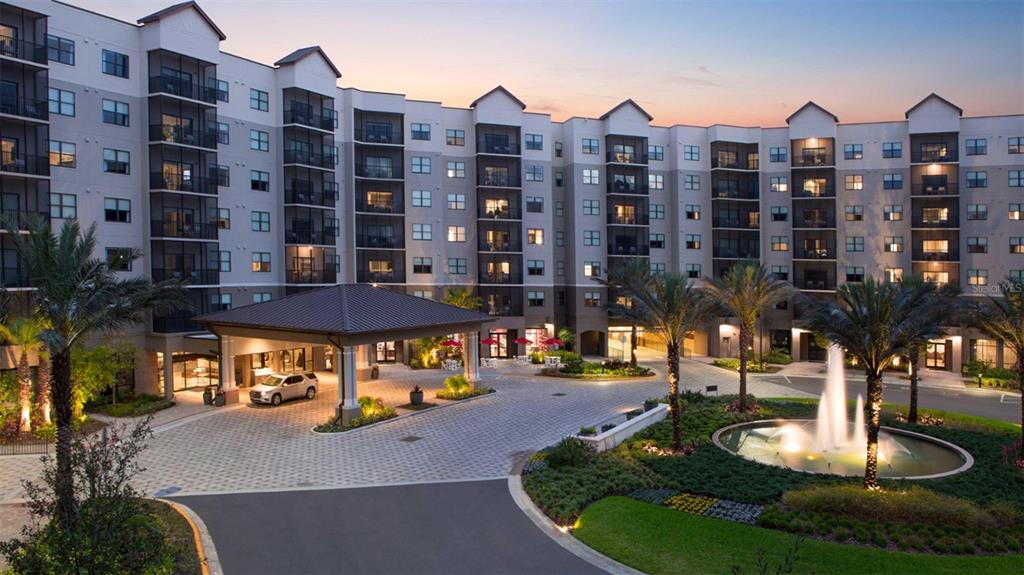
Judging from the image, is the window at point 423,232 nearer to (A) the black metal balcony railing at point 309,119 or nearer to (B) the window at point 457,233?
(B) the window at point 457,233

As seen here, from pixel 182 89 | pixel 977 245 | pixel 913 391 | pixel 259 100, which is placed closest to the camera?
pixel 913 391

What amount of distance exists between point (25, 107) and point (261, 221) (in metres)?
15.2

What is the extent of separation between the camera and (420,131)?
5456 centimetres

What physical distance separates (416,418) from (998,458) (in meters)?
23.1

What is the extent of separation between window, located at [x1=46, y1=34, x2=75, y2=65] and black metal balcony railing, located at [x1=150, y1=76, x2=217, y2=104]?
13.2 feet

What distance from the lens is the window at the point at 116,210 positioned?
37.5 m

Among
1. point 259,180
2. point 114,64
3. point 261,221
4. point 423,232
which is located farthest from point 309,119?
point 114,64

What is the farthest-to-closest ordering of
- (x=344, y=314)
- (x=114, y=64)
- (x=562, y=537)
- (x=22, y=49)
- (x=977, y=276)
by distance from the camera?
(x=977, y=276) → (x=114, y=64) → (x=22, y=49) → (x=344, y=314) → (x=562, y=537)

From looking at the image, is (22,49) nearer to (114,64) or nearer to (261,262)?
(114,64)

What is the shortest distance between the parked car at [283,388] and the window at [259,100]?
20111mm

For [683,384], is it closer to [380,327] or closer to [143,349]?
[380,327]

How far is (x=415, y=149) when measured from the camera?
179 feet

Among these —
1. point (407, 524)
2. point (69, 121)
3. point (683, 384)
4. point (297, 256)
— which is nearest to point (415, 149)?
point (297, 256)

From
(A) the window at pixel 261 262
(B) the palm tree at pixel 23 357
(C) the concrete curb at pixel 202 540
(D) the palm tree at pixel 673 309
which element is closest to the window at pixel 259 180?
(A) the window at pixel 261 262
